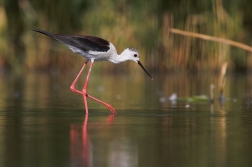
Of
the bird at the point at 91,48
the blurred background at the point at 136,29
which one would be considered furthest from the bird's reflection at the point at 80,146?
the blurred background at the point at 136,29

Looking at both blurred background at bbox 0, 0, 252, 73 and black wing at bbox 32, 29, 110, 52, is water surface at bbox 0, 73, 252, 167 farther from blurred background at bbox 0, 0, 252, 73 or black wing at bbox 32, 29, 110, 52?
blurred background at bbox 0, 0, 252, 73

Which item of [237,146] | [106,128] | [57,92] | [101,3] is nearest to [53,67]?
[101,3]

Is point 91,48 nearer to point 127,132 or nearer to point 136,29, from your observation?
point 127,132

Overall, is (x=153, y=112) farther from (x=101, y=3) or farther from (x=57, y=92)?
(x=101, y=3)

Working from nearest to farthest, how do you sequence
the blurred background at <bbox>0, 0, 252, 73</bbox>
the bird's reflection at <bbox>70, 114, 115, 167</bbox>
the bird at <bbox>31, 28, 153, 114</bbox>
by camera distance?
the bird's reflection at <bbox>70, 114, 115, 167</bbox>
the bird at <bbox>31, 28, 153, 114</bbox>
the blurred background at <bbox>0, 0, 252, 73</bbox>

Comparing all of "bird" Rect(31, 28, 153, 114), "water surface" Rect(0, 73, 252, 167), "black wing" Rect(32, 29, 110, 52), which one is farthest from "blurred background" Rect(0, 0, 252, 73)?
"black wing" Rect(32, 29, 110, 52)

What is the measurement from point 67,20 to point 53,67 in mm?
1965

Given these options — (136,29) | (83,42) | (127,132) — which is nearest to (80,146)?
(127,132)

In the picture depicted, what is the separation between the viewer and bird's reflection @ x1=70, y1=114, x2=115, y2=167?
→ 5.07 meters

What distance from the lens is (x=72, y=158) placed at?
520 centimetres

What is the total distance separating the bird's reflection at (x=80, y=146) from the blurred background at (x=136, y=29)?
31.9 feet

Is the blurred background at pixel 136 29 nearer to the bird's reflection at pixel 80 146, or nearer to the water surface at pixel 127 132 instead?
the water surface at pixel 127 132

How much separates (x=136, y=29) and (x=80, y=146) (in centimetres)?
1231

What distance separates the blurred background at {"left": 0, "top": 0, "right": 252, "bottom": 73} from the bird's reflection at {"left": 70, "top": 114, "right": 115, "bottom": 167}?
31.9 feet
